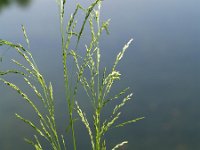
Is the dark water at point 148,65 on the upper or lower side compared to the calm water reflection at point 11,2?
lower

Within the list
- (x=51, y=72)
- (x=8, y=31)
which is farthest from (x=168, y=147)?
(x=8, y=31)

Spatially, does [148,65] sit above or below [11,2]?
below

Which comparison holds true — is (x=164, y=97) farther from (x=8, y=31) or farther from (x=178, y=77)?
(x=8, y=31)

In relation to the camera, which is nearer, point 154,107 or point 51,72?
point 154,107

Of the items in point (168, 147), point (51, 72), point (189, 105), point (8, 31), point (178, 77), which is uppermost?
point (8, 31)

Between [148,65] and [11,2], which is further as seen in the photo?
[11,2]

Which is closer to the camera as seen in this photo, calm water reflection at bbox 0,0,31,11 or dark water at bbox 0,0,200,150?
dark water at bbox 0,0,200,150

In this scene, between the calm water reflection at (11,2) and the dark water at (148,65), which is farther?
the calm water reflection at (11,2)

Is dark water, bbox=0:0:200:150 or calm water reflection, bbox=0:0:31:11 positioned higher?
calm water reflection, bbox=0:0:31:11
